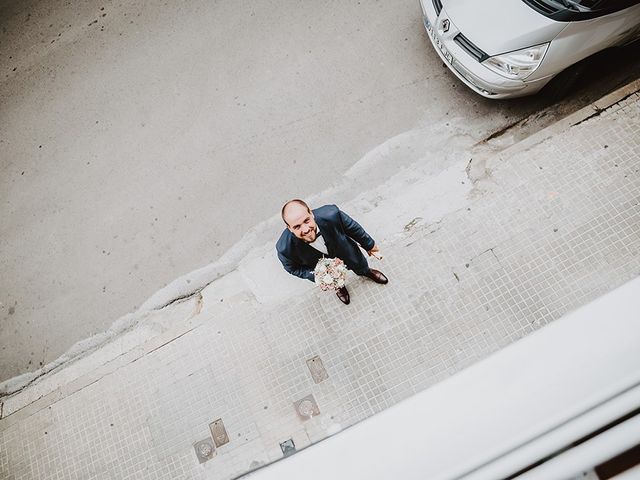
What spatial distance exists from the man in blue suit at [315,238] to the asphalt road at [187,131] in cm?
152

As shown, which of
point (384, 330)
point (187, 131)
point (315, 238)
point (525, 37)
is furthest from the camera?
point (187, 131)

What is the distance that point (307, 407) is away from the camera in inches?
176

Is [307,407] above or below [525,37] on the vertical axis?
below

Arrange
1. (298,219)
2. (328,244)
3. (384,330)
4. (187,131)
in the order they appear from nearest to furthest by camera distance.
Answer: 1. (298,219)
2. (328,244)
3. (384,330)
4. (187,131)

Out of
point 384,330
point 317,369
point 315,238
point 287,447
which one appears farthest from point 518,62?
point 287,447

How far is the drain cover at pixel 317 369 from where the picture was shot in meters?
4.52

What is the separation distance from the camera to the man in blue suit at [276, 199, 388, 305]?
3293 millimetres

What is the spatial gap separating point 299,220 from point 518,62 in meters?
2.83

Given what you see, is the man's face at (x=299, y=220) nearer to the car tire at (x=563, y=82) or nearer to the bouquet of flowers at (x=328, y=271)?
the bouquet of flowers at (x=328, y=271)

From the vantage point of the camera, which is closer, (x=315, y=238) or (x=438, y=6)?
(x=315, y=238)

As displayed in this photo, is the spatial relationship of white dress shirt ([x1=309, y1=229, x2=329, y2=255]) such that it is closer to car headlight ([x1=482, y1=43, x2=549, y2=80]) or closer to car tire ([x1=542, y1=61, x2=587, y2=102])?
Result: car headlight ([x1=482, y1=43, x2=549, y2=80])

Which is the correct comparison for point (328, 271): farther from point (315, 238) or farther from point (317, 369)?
point (317, 369)

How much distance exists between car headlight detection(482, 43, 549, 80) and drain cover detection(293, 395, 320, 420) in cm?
375

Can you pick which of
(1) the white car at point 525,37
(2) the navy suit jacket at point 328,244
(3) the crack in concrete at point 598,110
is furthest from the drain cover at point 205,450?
(3) the crack in concrete at point 598,110
